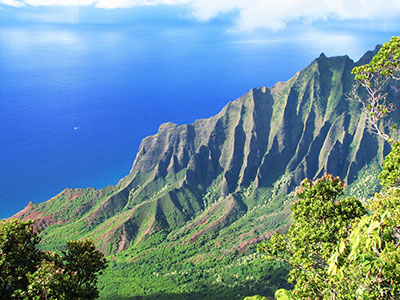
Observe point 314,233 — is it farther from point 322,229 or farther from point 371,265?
point 371,265

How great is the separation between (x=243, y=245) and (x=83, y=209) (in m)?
75.2

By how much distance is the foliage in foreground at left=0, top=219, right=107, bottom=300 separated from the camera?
1938 cm

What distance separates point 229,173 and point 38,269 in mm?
144503

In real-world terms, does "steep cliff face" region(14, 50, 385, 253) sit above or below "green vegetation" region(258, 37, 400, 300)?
below

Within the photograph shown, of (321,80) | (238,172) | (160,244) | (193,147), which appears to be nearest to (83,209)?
(160,244)

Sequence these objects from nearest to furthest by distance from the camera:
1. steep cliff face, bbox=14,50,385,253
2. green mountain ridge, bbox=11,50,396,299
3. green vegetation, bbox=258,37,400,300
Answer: green vegetation, bbox=258,37,400,300, green mountain ridge, bbox=11,50,396,299, steep cliff face, bbox=14,50,385,253

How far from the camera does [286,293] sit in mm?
33375

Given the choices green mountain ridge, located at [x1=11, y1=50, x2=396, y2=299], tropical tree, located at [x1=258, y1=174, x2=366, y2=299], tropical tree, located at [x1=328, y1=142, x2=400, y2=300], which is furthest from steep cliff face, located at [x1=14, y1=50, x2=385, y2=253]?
tropical tree, located at [x1=328, y1=142, x2=400, y2=300]

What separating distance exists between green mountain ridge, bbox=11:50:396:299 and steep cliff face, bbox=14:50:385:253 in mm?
467

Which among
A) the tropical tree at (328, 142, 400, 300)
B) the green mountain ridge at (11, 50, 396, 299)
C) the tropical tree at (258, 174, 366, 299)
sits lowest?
the green mountain ridge at (11, 50, 396, 299)

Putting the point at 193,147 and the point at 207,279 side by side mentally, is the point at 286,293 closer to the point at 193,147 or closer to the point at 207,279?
the point at 207,279

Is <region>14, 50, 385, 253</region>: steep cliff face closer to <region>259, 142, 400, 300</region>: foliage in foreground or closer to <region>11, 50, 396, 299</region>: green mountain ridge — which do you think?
<region>11, 50, 396, 299</region>: green mountain ridge

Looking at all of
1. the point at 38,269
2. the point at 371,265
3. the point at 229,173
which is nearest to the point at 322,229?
the point at 371,265

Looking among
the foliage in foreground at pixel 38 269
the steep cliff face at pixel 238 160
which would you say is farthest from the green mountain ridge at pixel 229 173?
the foliage in foreground at pixel 38 269
